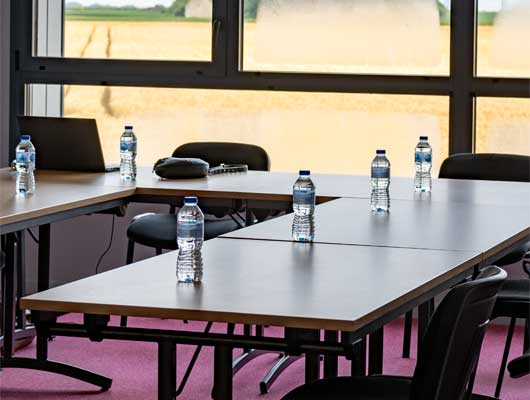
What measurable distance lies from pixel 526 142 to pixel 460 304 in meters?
3.70

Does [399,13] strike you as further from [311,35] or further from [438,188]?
[438,188]

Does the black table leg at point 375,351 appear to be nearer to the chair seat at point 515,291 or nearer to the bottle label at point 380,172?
the chair seat at point 515,291

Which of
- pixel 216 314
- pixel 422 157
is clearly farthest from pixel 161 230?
pixel 216 314

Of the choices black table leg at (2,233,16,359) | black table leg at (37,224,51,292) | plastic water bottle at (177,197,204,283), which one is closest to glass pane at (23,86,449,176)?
black table leg at (37,224,51,292)

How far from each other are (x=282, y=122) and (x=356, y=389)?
11.3 ft

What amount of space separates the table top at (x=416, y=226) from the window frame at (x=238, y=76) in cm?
172

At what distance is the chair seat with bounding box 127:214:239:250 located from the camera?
476 centimetres

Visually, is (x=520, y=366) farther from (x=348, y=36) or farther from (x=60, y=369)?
(x=348, y=36)

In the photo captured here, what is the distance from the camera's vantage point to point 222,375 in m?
2.26

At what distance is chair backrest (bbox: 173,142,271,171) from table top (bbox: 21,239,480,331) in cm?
223

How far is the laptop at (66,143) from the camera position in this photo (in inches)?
182

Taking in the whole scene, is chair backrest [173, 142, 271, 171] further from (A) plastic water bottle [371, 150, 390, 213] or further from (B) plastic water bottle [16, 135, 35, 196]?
(A) plastic water bottle [371, 150, 390, 213]

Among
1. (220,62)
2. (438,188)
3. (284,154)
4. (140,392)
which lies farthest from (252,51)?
(140,392)

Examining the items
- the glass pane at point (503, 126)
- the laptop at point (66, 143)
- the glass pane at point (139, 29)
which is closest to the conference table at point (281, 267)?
the laptop at point (66, 143)
